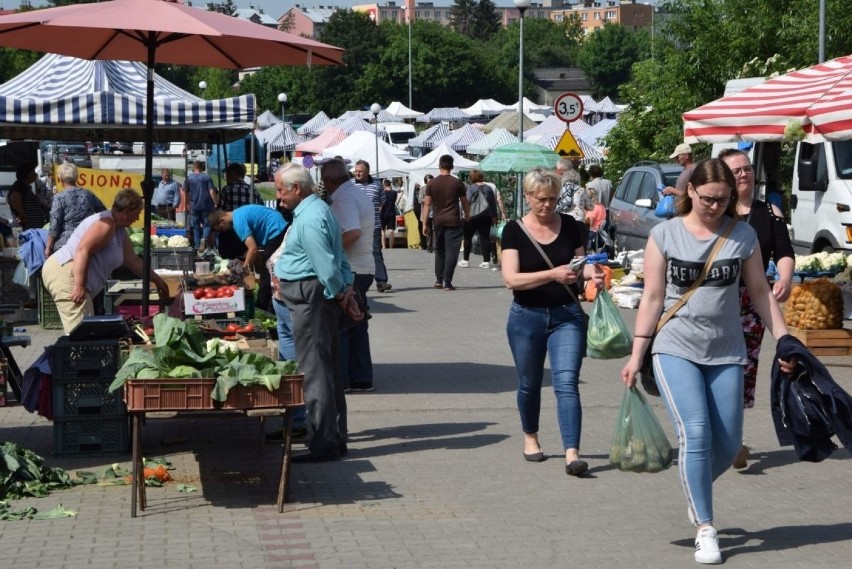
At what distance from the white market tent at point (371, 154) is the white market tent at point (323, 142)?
440cm

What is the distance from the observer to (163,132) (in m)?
18.7

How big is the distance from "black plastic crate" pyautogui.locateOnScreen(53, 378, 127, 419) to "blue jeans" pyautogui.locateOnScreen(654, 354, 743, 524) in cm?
362

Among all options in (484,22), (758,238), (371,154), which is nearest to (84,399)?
(758,238)

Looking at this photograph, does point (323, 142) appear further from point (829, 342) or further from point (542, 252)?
point (542, 252)

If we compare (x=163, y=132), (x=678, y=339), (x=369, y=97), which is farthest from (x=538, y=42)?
(x=678, y=339)

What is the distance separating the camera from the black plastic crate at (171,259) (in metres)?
13.4

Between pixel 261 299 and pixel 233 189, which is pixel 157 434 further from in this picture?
pixel 233 189

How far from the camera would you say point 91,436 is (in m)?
8.27

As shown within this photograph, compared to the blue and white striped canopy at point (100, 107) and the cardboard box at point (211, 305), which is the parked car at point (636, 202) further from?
the cardboard box at point (211, 305)

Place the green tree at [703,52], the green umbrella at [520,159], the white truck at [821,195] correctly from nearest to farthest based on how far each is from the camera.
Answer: the white truck at [821,195] → the green tree at [703,52] → the green umbrella at [520,159]

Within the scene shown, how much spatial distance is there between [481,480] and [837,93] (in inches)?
225

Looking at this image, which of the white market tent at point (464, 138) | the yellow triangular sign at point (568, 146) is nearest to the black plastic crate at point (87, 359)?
the yellow triangular sign at point (568, 146)

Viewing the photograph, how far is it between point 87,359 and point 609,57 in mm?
139478

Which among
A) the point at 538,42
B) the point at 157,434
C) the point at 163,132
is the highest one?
the point at 538,42
